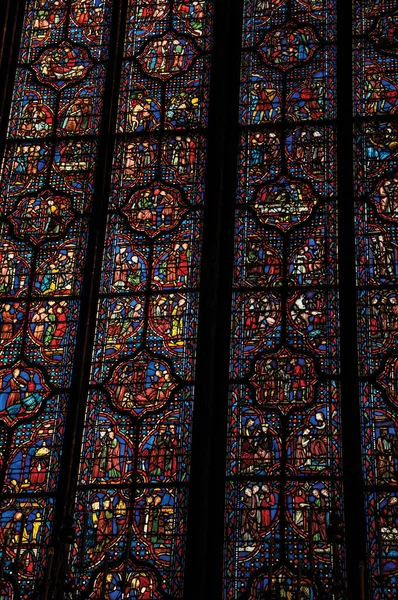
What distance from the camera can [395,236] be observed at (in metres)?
10.6

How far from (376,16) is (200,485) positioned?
A: 446cm

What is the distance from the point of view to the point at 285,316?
10.4 meters

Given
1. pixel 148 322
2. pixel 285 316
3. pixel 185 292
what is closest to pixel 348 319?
pixel 285 316

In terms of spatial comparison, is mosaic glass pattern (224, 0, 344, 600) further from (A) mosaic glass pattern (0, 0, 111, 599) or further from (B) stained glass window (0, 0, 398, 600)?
(A) mosaic glass pattern (0, 0, 111, 599)

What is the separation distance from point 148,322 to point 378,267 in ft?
5.93

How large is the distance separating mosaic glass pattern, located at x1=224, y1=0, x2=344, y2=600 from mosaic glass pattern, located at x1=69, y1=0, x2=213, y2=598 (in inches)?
15.1

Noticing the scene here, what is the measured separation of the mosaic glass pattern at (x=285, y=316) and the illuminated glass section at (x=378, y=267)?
0.69 feet

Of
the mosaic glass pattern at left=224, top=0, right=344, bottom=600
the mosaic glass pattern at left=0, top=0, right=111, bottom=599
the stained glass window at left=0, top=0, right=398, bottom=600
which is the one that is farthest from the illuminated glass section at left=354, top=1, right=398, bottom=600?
the mosaic glass pattern at left=0, top=0, right=111, bottom=599

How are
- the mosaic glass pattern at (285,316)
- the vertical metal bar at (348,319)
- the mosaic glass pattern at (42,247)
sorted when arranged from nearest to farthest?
the vertical metal bar at (348,319), the mosaic glass pattern at (285,316), the mosaic glass pattern at (42,247)

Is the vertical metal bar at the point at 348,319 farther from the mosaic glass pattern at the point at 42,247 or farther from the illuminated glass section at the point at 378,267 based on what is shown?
the mosaic glass pattern at the point at 42,247

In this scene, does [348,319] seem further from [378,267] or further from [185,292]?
[185,292]

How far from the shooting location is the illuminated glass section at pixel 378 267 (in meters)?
9.45

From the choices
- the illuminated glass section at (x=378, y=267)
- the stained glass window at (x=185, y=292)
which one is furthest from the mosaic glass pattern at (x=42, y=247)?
the illuminated glass section at (x=378, y=267)

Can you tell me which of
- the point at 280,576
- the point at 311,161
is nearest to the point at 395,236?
the point at 311,161
